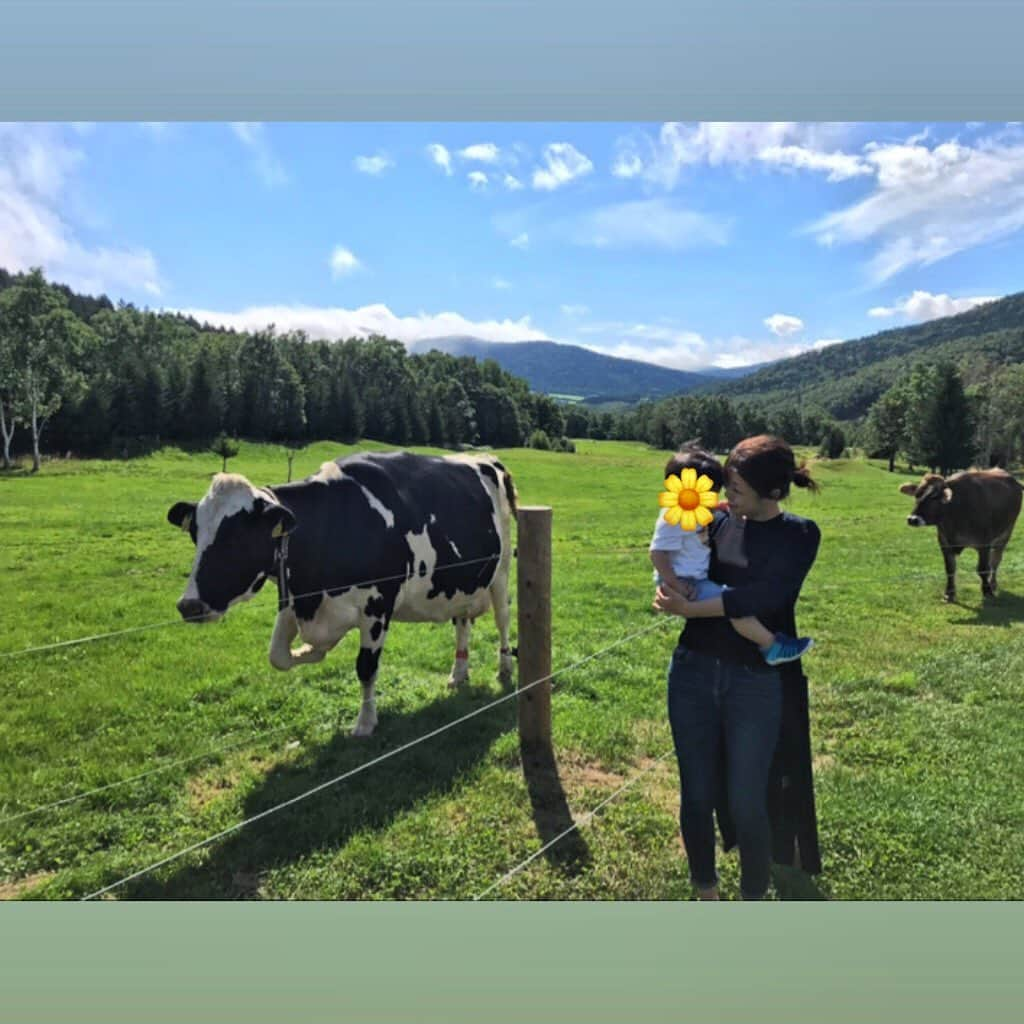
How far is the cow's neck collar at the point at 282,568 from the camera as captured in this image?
439 centimetres

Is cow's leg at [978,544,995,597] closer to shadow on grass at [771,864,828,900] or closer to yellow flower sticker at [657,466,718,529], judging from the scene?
shadow on grass at [771,864,828,900]

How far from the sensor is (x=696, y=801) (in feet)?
9.55

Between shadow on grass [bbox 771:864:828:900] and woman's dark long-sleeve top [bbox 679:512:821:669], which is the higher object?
woman's dark long-sleeve top [bbox 679:512:821:669]

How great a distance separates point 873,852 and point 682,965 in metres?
1.58

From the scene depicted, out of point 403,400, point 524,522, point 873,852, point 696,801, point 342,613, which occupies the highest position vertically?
point 403,400

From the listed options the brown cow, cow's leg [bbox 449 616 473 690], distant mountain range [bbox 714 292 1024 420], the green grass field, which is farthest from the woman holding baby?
distant mountain range [bbox 714 292 1024 420]

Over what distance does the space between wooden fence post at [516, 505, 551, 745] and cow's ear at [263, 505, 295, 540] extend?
148cm

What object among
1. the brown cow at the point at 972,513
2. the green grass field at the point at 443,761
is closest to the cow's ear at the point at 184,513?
the green grass field at the point at 443,761

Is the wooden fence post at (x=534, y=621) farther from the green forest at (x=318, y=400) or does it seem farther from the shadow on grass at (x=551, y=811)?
the green forest at (x=318, y=400)

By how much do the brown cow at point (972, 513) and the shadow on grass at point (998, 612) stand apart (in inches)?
11.9

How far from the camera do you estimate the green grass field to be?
3.42 meters

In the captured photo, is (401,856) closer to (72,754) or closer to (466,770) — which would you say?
(466,770)

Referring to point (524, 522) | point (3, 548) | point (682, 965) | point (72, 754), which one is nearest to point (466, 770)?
point (524, 522)

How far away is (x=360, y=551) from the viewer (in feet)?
16.3
